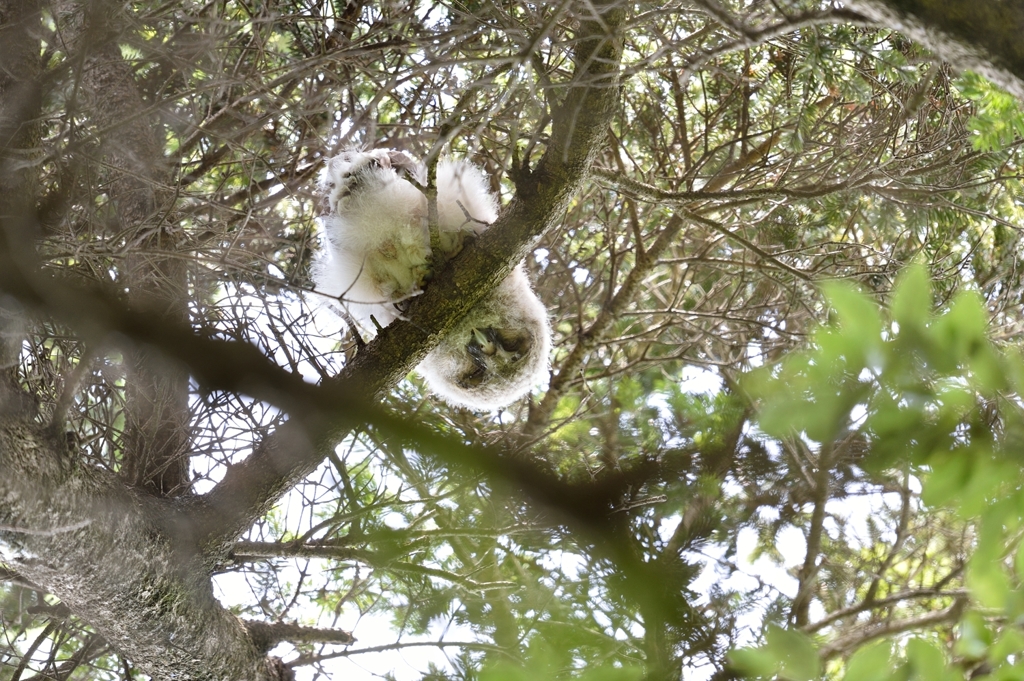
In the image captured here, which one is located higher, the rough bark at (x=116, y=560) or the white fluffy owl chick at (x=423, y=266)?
the white fluffy owl chick at (x=423, y=266)

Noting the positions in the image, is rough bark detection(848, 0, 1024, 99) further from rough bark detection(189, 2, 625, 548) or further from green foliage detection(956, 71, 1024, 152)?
rough bark detection(189, 2, 625, 548)

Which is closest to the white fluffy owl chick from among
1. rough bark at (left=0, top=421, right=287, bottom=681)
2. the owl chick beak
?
the owl chick beak

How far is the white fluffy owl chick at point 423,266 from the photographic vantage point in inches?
125

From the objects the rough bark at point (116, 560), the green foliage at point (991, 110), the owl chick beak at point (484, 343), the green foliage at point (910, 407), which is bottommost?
the green foliage at point (910, 407)

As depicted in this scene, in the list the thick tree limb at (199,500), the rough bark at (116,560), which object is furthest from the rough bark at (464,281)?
the rough bark at (116,560)

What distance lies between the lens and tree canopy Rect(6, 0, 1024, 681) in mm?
871

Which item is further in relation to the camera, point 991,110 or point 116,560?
point 116,560

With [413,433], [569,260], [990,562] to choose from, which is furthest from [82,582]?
[569,260]

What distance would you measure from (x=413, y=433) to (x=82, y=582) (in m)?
2.20

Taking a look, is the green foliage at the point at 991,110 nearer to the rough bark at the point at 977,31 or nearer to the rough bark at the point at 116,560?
the rough bark at the point at 977,31

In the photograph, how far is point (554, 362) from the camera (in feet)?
16.9

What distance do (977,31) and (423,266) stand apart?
227 centimetres

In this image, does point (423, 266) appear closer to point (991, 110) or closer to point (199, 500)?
point (199, 500)

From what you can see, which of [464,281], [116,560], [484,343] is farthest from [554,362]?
[116,560]
